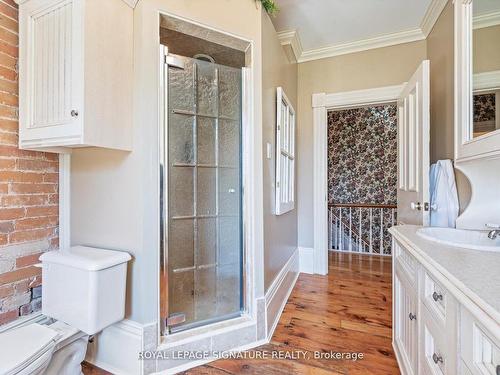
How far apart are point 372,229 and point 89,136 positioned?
14.0ft

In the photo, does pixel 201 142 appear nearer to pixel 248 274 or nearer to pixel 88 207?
pixel 88 207

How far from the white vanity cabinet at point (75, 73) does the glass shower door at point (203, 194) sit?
0.95 feet

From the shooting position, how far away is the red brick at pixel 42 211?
4.95 feet

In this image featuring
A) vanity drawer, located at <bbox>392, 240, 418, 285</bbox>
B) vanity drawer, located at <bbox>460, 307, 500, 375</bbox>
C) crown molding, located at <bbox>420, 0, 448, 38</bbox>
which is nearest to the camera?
vanity drawer, located at <bbox>460, 307, 500, 375</bbox>

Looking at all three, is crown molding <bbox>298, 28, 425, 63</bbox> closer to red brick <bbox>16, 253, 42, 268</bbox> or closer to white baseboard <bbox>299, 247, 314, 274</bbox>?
white baseboard <bbox>299, 247, 314, 274</bbox>

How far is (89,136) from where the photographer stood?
1233mm

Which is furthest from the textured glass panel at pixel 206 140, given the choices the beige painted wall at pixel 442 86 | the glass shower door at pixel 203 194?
the beige painted wall at pixel 442 86

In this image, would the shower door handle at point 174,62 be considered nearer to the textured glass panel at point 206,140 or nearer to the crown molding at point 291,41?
the textured glass panel at point 206,140

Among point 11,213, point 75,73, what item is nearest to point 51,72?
point 75,73

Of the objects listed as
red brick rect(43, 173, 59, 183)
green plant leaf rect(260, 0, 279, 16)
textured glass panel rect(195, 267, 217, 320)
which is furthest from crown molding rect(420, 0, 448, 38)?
red brick rect(43, 173, 59, 183)

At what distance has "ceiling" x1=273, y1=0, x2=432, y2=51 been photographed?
2227 millimetres

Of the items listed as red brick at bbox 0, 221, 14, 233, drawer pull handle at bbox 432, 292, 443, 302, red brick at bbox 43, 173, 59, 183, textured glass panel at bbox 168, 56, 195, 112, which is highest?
textured glass panel at bbox 168, 56, 195, 112

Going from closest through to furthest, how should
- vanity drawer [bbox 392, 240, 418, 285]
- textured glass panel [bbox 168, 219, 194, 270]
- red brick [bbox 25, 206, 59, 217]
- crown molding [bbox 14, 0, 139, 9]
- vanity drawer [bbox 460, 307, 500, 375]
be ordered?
1. vanity drawer [bbox 460, 307, 500, 375]
2. vanity drawer [bbox 392, 240, 418, 285]
3. crown molding [bbox 14, 0, 139, 9]
4. red brick [bbox 25, 206, 59, 217]
5. textured glass panel [bbox 168, 219, 194, 270]

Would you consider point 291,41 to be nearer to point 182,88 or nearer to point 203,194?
point 182,88
